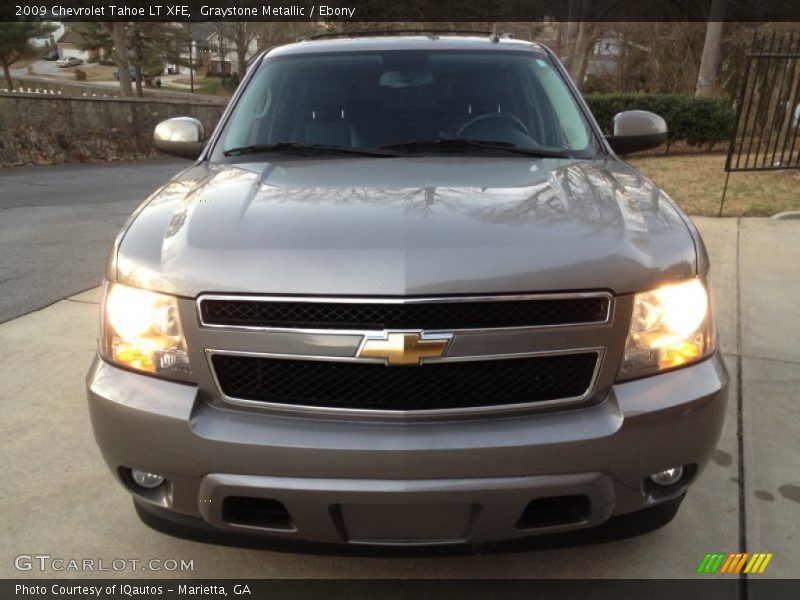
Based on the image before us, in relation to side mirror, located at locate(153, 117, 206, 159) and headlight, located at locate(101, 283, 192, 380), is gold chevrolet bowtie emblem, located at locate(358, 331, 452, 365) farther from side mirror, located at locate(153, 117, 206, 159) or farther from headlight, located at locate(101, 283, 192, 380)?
side mirror, located at locate(153, 117, 206, 159)

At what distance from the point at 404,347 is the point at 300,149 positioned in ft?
4.75

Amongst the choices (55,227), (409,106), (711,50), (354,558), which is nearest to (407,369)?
(354,558)

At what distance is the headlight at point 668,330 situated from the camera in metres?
1.96

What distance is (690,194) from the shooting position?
31.5 feet

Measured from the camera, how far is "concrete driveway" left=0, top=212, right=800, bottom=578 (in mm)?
2377

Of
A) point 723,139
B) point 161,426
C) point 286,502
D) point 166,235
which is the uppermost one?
point 166,235

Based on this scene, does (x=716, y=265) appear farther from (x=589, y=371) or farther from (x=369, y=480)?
(x=369, y=480)

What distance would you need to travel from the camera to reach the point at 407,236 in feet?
6.33

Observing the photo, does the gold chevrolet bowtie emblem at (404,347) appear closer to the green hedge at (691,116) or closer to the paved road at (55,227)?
the paved road at (55,227)

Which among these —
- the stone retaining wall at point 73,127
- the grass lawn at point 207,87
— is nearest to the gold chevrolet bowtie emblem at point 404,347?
the stone retaining wall at point 73,127

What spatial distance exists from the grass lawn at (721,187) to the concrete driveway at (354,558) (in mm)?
4476

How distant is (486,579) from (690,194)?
8.52 meters

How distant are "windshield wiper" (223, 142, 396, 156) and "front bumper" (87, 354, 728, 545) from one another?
1.32 metres

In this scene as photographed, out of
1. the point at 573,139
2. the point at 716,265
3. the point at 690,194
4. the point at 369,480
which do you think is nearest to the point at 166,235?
the point at 369,480
